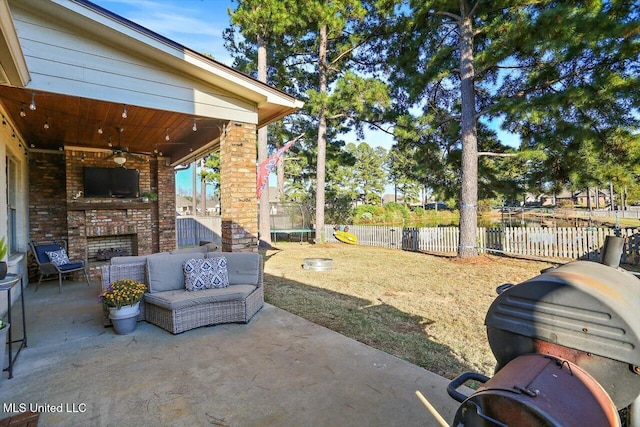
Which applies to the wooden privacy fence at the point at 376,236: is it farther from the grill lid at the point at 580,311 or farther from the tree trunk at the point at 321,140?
the grill lid at the point at 580,311

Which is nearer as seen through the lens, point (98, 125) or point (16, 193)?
point (98, 125)

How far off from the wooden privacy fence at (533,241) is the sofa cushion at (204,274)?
26.4ft

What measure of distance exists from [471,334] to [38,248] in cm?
746

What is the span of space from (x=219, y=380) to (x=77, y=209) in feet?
20.7

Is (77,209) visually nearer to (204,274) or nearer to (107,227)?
(107,227)

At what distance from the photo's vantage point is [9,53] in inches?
99.5

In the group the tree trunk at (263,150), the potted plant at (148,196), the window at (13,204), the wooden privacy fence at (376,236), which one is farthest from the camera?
the wooden privacy fence at (376,236)

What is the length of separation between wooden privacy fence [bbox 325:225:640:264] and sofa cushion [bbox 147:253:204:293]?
8.45m

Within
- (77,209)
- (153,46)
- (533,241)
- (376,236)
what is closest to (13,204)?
(77,209)

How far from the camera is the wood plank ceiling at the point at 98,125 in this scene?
14.3ft

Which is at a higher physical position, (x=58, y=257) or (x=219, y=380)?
(x=58, y=257)

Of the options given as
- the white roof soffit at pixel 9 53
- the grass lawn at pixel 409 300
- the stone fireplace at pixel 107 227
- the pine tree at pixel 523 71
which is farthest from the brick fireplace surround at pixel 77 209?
the pine tree at pixel 523 71

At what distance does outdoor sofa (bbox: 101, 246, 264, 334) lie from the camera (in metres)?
3.53

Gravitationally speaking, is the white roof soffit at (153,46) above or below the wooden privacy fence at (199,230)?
above
